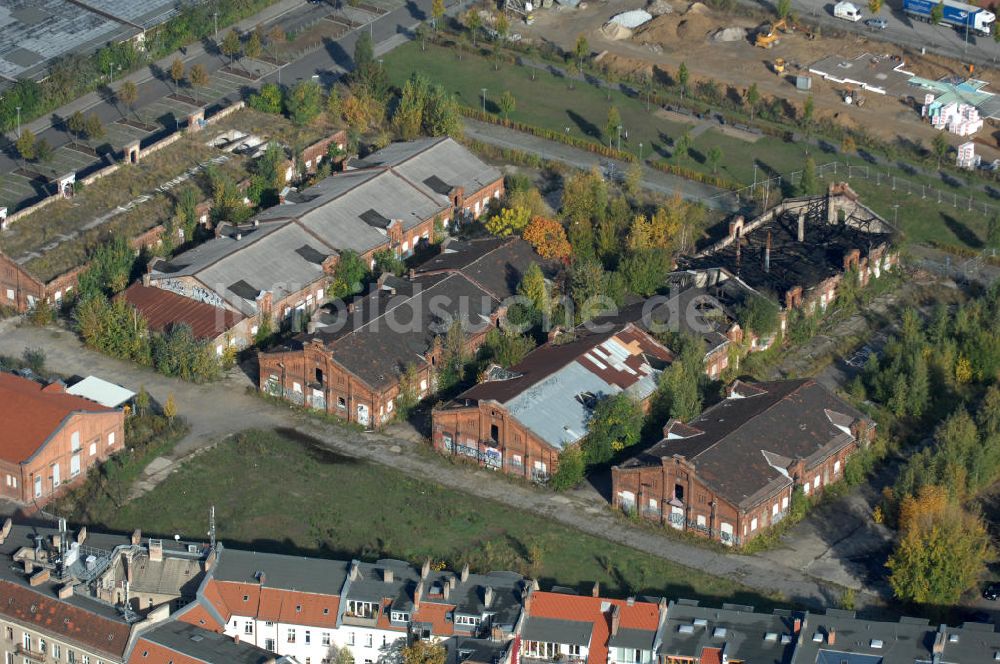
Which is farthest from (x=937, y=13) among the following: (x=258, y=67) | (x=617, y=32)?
(x=258, y=67)

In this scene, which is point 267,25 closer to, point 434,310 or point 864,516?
point 434,310

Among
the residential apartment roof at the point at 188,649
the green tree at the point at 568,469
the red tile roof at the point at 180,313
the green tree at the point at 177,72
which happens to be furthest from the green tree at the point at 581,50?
the residential apartment roof at the point at 188,649

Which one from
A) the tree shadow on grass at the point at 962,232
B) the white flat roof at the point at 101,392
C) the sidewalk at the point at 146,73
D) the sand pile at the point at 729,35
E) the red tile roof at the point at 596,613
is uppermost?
the red tile roof at the point at 596,613

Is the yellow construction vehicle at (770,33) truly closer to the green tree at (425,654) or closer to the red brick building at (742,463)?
the red brick building at (742,463)

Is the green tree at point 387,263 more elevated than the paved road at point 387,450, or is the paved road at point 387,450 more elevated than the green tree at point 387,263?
the green tree at point 387,263

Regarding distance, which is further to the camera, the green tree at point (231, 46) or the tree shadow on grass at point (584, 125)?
the green tree at point (231, 46)

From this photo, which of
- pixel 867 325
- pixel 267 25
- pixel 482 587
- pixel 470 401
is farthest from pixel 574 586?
pixel 267 25
